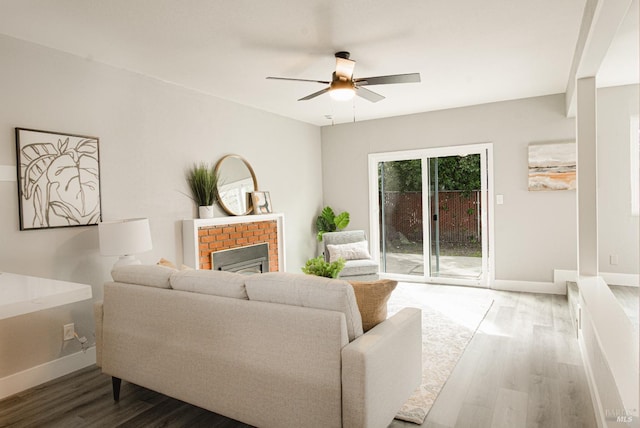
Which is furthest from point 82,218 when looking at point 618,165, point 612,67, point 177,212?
point 618,165

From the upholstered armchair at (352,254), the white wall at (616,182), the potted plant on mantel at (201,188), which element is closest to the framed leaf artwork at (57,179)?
the potted plant on mantel at (201,188)

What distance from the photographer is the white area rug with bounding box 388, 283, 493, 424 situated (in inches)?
104

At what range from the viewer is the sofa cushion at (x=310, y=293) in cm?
201

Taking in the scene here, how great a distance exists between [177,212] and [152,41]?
5.86 feet

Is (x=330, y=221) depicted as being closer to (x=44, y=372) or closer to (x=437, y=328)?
(x=437, y=328)

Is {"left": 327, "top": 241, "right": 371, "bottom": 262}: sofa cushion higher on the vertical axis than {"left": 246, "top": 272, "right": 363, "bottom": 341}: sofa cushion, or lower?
lower

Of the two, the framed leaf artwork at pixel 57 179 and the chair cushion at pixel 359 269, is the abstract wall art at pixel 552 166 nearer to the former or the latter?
the chair cushion at pixel 359 269

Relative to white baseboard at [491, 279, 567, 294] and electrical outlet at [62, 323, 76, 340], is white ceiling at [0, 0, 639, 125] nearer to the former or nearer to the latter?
electrical outlet at [62, 323, 76, 340]

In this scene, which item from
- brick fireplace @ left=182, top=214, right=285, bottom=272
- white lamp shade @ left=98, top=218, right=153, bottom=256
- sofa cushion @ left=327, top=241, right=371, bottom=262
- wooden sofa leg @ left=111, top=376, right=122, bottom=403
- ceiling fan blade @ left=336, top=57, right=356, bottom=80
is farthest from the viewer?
sofa cushion @ left=327, top=241, right=371, bottom=262

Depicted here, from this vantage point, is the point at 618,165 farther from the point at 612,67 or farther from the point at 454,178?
the point at 454,178

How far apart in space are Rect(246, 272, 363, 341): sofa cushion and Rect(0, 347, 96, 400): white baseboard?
2.07 m

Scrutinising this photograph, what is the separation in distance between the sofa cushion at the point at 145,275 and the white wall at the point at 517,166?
4555 millimetres

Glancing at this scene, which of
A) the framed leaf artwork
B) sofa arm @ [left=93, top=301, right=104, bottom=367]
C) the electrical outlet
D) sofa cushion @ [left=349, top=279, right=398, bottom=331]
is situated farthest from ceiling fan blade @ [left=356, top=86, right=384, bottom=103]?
the electrical outlet

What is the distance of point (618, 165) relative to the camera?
198 inches
